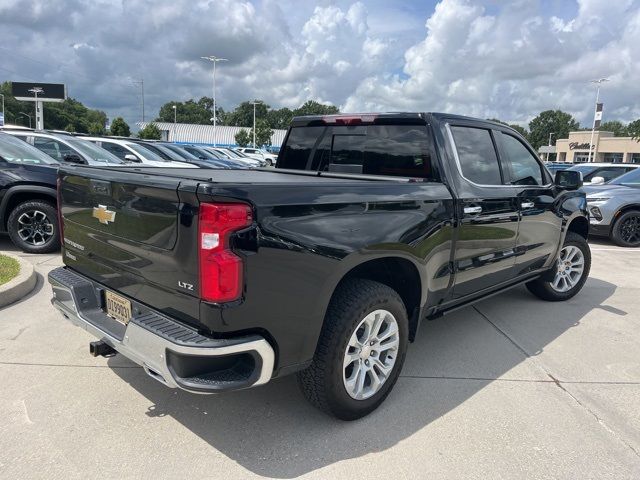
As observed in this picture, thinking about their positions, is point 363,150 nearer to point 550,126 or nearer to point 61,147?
point 61,147

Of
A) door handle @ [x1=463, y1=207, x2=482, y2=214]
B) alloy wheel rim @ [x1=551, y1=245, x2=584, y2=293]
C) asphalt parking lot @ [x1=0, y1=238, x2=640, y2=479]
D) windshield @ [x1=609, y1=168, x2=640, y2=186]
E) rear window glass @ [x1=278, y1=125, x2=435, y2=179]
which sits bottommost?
asphalt parking lot @ [x1=0, y1=238, x2=640, y2=479]

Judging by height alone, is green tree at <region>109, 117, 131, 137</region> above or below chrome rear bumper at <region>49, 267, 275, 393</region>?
above

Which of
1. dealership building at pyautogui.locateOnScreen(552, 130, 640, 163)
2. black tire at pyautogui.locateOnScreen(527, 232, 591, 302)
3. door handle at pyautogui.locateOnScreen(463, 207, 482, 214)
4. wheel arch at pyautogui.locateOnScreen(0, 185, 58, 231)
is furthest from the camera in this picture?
dealership building at pyautogui.locateOnScreen(552, 130, 640, 163)

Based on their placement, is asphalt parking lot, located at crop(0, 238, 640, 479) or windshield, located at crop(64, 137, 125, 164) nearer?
asphalt parking lot, located at crop(0, 238, 640, 479)

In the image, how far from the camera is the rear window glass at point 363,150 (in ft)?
12.0

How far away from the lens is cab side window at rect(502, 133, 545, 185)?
171 inches

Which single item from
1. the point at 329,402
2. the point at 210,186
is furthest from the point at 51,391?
the point at 210,186

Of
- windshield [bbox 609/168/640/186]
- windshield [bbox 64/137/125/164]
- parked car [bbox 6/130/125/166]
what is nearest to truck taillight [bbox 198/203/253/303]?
parked car [bbox 6/130/125/166]

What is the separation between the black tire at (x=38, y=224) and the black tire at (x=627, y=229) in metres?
9.68

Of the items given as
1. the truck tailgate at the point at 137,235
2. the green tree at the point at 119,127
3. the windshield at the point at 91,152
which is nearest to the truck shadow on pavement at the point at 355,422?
the truck tailgate at the point at 137,235

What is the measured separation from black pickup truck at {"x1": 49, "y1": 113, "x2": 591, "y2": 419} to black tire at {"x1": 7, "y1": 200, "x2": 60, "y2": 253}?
394cm

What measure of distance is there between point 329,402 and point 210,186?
4.73ft

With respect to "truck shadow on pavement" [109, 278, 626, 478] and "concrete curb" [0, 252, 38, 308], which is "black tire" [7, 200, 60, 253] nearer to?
"concrete curb" [0, 252, 38, 308]

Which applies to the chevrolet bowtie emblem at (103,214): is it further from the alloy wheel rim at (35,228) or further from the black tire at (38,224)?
the alloy wheel rim at (35,228)
